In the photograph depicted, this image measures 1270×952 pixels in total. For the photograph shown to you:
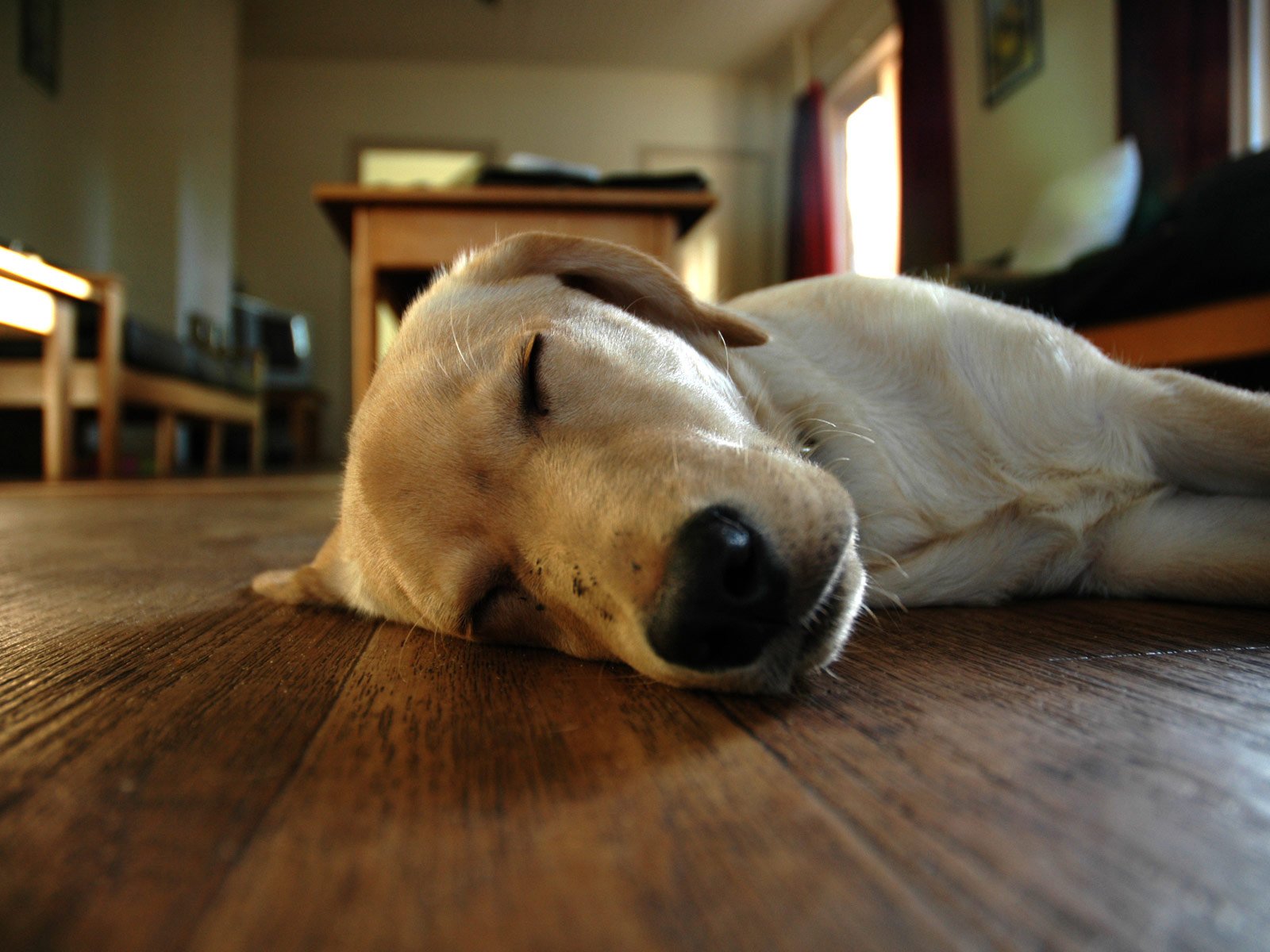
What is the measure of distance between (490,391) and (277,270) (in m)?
12.8

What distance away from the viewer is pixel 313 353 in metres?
12.7

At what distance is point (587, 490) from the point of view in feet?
3.54

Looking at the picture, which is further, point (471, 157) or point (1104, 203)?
point (471, 157)

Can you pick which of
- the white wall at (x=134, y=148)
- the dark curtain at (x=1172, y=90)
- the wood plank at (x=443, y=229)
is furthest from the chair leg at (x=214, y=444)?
the dark curtain at (x=1172, y=90)

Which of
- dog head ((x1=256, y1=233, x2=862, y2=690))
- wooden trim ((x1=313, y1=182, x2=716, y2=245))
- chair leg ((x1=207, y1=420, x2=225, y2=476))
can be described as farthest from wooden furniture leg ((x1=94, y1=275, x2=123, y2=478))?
dog head ((x1=256, y1=233, x2=862, y2=690))

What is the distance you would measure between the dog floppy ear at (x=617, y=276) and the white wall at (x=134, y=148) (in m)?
9.42

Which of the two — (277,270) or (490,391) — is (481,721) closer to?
(490,391)

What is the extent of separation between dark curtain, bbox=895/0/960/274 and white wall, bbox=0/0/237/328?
8218mm

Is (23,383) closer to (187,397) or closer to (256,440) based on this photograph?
(187,397)

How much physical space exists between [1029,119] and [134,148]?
9.67 meters

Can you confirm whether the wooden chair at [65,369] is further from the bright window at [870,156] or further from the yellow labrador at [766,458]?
the bright window at [870,156]

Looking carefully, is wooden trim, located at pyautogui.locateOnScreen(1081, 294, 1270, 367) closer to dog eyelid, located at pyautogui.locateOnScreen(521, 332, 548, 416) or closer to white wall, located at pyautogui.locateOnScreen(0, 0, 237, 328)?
dog eyelid, located at pyautogui.locateOnScreen(521, 332, 548, 416)

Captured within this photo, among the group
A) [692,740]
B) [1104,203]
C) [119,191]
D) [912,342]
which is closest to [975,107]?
[1104,203]

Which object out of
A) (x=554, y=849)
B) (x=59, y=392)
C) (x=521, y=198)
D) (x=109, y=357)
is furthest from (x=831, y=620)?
(x=109, y=357)
